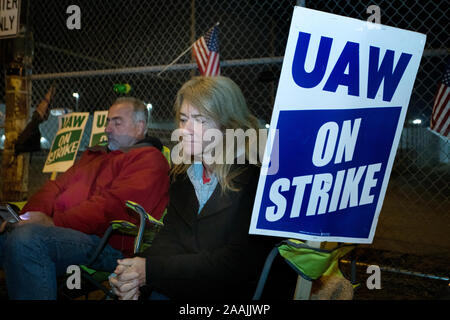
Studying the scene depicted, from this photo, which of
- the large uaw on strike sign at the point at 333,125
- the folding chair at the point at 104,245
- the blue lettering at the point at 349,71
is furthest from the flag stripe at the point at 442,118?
the folding chair at the point at 104,245

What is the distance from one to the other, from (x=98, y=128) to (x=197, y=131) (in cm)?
278

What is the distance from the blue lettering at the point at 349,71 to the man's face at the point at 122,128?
1.99 m

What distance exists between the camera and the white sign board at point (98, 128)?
4.12 m

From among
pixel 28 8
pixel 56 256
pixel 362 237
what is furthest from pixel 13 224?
pixel 28 8

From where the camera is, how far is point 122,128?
293 centimetres

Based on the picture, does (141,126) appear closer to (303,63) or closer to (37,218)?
(37,218)

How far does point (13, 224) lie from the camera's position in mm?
2211

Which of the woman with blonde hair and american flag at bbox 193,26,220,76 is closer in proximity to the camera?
the woman with blonde hair

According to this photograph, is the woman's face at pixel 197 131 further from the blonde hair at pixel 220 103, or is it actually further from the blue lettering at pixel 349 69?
the blue lettering at pixel 349 69

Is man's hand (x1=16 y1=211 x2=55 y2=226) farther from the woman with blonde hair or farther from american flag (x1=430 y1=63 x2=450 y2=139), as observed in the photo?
american flag (x1=430 y1=63 x2=450 y2=139)

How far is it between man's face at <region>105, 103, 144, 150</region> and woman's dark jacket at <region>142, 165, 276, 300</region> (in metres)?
1.45

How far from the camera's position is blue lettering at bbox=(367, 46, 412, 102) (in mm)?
1345

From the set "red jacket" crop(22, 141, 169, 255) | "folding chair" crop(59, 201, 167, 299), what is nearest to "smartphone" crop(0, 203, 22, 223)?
"red jacket" crop(22, 141, 169, 255)
